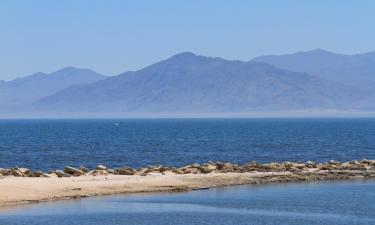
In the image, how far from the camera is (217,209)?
38250mm

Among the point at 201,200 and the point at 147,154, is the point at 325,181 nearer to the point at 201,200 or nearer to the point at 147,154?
the point at 201,200

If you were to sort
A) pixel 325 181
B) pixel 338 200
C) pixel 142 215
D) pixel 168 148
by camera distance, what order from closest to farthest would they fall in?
1. pixel 142 215
2. pixel 338 200
3. pixel 325 181
4. pixel 168 148

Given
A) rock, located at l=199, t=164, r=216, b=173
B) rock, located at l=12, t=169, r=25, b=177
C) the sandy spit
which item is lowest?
the sandy spit

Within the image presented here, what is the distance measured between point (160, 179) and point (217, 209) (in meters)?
10.1

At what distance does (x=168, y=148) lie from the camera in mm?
101125

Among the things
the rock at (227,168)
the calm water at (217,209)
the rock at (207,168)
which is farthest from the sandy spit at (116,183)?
the rock at (207,168)

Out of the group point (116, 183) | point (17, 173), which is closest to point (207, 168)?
point (116, 183)

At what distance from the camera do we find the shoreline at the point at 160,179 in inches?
1631

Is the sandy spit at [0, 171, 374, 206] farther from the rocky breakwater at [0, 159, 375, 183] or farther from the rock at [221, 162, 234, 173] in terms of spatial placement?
the rock at [221, 162, 234, 173]

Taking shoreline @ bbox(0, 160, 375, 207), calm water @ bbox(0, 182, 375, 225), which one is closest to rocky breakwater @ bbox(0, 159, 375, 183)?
shoreline @ bbox(0, 160, 375, 207)

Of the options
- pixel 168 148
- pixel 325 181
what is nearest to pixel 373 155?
pixel 168 148

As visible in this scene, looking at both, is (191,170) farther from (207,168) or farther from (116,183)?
(116,183)

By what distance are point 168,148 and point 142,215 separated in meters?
64.9

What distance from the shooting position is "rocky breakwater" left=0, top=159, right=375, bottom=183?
165 feet
